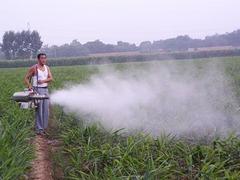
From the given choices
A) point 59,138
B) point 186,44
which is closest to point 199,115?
point 59,138

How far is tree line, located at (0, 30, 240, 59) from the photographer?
50.9 meters

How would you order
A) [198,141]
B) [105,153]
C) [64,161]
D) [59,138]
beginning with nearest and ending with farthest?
[105,153], [64,161], [198,141], [59,138]

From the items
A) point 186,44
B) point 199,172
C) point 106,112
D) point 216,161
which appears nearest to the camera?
point 199,172

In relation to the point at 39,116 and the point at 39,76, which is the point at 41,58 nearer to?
the point at 39,76

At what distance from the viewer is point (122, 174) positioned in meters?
4.67

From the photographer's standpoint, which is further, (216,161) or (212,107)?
(212,107)

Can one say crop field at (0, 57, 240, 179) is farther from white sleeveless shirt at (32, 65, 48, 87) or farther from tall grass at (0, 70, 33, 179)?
white sleeveless shirt at (32, 65, 48, 87)

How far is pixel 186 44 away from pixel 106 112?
149ft

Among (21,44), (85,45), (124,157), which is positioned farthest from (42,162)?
(85,45)

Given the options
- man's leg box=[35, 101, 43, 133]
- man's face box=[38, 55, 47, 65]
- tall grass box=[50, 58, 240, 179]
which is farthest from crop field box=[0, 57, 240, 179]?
man's face box=[38, 55, 47, 65]

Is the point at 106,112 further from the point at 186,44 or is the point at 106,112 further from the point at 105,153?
the point at 186,44

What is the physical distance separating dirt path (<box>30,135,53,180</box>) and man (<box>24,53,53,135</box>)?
11.9 inches

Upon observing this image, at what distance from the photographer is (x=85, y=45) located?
7712cm

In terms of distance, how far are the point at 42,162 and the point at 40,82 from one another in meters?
1.99
